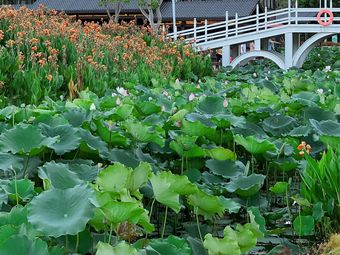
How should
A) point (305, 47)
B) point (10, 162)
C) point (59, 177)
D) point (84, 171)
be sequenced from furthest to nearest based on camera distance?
1. point (305, 47)
2. point (10, 162)
3. point (84, 171)
4. point (59, 177)

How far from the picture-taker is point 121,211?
7.76ft

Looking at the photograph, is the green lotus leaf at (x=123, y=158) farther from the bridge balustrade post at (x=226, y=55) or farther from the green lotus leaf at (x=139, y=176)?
the bridge balustrade post at (x=226, y=55)

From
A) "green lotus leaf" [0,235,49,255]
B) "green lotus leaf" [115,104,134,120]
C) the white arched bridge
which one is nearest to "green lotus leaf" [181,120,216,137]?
"green lotus leaf" [115,104,134,120]

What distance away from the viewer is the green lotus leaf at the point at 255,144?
3.61 metres

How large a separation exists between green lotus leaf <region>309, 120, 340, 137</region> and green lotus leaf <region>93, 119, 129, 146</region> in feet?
3.34

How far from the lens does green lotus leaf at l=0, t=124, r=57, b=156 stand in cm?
326

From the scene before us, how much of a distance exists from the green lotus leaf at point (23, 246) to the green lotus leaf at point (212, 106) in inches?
106

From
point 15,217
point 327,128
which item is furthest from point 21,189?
point 327,128

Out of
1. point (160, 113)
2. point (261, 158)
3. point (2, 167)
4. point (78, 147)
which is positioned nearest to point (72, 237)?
point (2, 167)

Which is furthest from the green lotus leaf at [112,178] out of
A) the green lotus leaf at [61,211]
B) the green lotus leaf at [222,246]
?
the green lotus leaf at [222,246]

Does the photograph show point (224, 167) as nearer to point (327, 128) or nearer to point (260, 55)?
point (327, 128)

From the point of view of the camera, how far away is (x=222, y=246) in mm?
2420

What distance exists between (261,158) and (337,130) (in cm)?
50

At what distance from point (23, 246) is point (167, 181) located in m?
0.68
